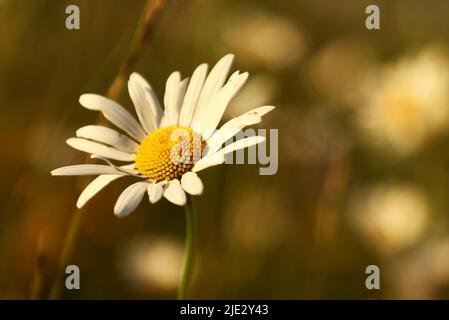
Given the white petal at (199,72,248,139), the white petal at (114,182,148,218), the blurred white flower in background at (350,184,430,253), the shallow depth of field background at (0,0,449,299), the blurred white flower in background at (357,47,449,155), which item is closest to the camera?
the white petal at (114,182,148,218)

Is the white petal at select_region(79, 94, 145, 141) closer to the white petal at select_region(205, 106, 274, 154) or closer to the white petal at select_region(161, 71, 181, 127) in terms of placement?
the white petal at select_region(161, 71, 181, 127)

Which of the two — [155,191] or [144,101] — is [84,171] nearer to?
[155,191]

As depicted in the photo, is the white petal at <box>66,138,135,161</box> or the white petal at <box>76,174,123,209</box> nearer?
the white petal at <box>76,174,123,209</box>

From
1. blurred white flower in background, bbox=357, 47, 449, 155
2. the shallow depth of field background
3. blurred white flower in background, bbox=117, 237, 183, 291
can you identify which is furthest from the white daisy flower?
blurred white flower in background, bbox=357, 47, 449, 155

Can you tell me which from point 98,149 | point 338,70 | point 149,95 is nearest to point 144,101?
point 149,95
